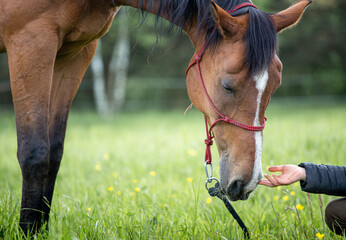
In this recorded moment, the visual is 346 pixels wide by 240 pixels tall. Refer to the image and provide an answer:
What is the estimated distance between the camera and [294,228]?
81.7 inches

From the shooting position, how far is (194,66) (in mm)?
2059

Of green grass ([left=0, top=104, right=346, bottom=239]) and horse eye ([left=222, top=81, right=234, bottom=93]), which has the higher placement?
horse eye ([left=222, top=81, right=234, bottom=93])

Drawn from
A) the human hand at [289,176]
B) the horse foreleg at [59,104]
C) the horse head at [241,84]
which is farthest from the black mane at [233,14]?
the horse foreleg at [59,104]

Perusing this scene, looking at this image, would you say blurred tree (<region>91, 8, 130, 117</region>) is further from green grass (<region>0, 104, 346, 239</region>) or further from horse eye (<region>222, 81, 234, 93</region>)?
horse eye (<region>222, 81, 234, 93</region>)

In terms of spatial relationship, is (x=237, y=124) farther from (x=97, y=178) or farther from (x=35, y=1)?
(x=97, y=178)

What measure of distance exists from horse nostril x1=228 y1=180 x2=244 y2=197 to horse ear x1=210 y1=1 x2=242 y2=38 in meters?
0.78

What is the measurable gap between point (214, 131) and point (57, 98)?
1147 mm

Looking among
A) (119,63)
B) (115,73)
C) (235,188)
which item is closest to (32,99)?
(235,188)

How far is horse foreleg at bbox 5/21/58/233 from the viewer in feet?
6.38

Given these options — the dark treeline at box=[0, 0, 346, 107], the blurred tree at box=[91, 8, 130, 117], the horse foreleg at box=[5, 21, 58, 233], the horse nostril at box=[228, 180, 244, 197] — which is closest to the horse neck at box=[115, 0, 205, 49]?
the horse foreleg at box=[5, 21, 58, 233]

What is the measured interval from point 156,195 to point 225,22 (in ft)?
5.54

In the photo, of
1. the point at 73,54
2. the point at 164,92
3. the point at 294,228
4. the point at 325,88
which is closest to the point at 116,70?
the point at 164,92

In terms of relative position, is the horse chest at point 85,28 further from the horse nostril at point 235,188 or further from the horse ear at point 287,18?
the horse nostril at point 235,188

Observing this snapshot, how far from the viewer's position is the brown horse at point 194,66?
69.4 inches
